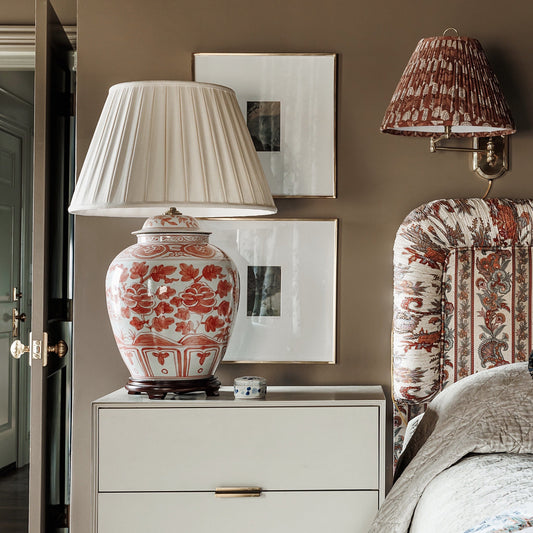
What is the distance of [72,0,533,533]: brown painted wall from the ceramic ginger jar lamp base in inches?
15.6

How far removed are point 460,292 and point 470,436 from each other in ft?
2.35

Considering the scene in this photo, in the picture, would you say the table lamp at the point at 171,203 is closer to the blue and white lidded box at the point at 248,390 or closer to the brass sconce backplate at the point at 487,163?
the blue and white lidded box at the point at 248,390

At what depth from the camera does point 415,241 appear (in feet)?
7.41

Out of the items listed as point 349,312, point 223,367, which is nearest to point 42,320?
point 223,367

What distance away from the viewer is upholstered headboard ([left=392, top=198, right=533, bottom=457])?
7.38 feet

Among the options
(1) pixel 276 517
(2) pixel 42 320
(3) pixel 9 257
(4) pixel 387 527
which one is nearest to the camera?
(4) pixel 387 527

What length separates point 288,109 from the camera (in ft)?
7.75

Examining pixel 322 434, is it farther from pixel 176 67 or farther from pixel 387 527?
pixel 176 67

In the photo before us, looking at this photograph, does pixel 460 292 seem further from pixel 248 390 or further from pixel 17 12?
pixel 17 12

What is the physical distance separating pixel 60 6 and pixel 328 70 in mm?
944

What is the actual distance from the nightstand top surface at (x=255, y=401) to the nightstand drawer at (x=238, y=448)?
15 millimetres

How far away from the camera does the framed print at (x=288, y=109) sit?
7.75ft

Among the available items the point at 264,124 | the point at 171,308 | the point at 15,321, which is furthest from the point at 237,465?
the point at 15,321

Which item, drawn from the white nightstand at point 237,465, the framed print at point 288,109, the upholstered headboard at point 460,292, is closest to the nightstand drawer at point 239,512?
the white nightstand at point 237,465
